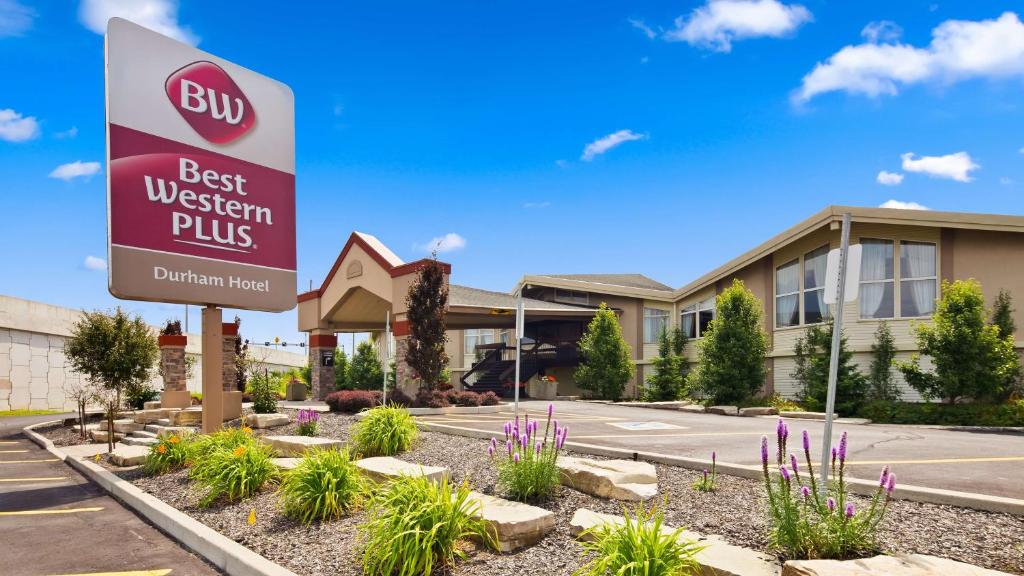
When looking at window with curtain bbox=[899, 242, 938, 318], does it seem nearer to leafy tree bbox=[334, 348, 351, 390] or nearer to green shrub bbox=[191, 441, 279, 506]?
green shrub bbox=[191, 441, 279, 506]

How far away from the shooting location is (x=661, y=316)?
109ft

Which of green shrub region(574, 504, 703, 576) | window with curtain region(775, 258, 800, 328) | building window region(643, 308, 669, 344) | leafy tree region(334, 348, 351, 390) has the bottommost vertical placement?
leafy tree region(334, 348, 351, 390)

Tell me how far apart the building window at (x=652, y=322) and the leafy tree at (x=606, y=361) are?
119 inches

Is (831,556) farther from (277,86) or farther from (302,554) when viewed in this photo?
(277,86)

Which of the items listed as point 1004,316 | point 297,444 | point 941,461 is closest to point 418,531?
Result: point 297,444

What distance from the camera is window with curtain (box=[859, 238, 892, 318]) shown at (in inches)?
854

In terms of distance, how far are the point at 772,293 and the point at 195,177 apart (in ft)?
72.4

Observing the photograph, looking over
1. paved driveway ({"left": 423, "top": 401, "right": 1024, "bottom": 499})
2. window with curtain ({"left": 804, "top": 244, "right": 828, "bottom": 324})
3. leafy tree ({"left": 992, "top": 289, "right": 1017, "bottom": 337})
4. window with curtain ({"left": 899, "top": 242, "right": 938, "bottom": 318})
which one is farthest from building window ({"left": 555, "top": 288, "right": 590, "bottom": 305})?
paved driveway ({"left": 423, "top": 401, "right": 1024, "bottom": 499})

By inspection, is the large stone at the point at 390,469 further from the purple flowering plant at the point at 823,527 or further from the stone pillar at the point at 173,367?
the stone pillar at the point at 173,367

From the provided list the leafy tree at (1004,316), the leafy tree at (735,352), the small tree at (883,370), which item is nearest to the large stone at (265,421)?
the leafy tree at (735,352)

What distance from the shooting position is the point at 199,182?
1141 centimetres

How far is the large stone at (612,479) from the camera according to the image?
6367mm

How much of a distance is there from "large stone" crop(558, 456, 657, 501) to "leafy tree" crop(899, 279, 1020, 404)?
608 inches

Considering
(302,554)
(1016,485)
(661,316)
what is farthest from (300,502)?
(661,316)
